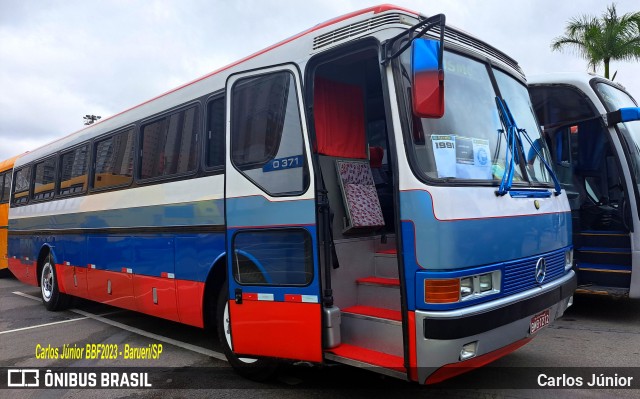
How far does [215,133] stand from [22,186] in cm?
778

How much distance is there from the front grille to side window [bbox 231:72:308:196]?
176 centimetres

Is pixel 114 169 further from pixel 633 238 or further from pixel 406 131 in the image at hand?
pixel 633 238

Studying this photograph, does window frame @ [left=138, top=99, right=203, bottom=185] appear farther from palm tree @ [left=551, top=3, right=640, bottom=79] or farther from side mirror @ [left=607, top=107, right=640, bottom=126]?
palm tree @ [left=551, top=3, right=640, bottom=79]

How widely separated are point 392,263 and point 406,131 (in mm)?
1447

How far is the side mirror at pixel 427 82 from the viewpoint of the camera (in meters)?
3.41

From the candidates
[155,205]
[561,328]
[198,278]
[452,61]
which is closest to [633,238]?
[561,328]

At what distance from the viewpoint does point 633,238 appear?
6828mm

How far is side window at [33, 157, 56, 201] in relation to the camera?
31.0ft

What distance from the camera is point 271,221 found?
4355 millimetres

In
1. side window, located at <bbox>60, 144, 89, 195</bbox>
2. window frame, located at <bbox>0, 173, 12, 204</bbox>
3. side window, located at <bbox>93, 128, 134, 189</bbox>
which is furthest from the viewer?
window frame, located at <bbox>0, 173, 12, 204</bbox>

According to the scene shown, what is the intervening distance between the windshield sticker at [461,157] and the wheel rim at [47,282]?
27.6 feet

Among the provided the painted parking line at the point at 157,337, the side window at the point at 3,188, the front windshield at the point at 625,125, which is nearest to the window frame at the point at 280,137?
the painted parking line at the point at 157,337

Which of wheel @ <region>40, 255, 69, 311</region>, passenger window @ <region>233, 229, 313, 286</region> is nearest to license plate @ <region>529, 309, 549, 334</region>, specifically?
passenger window @ <region>233, 229, 313, 286</region>

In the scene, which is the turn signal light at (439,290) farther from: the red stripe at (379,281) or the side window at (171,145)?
the side window at (171,145)
